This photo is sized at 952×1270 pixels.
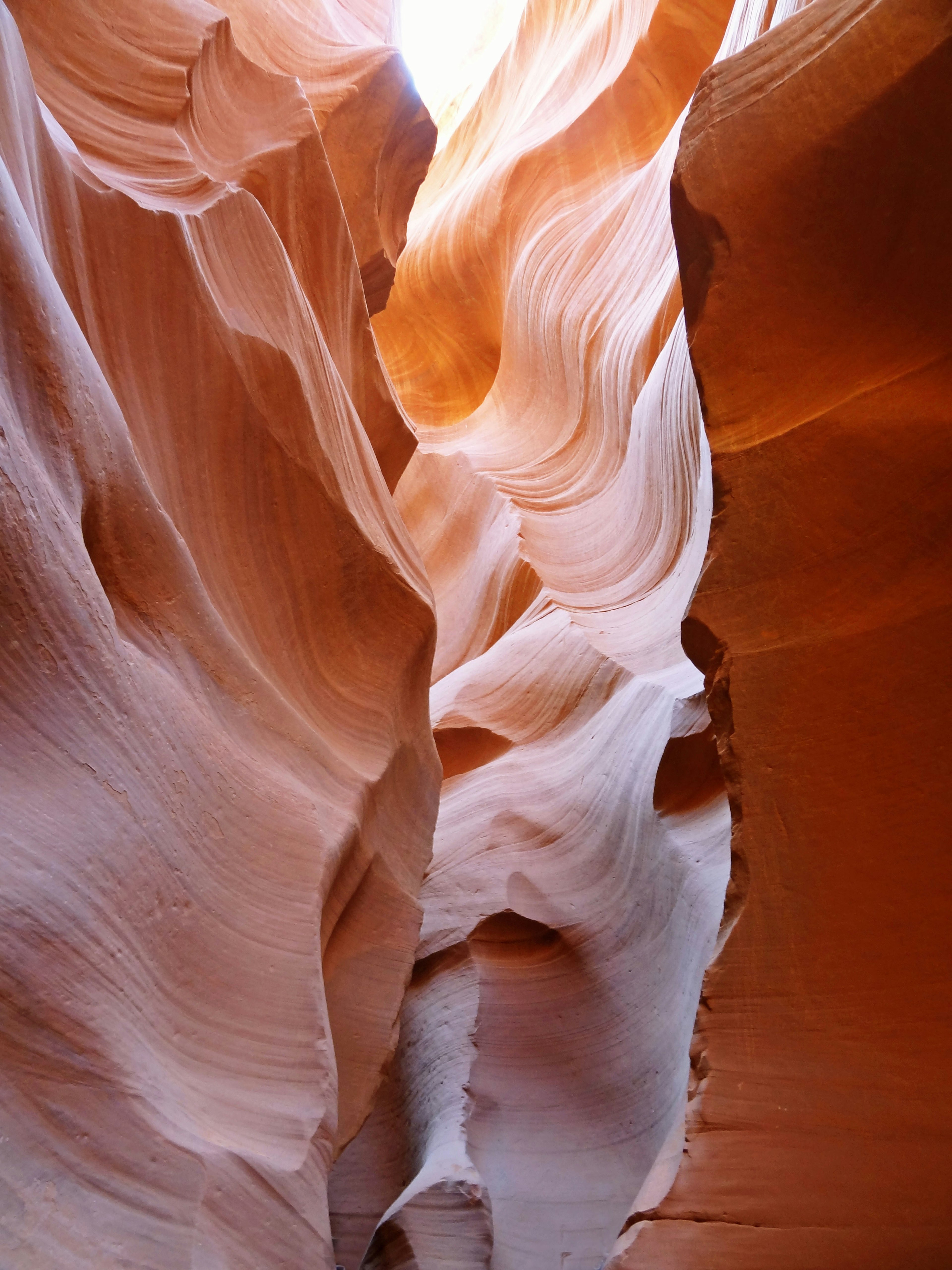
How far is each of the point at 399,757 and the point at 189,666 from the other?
0.93 m

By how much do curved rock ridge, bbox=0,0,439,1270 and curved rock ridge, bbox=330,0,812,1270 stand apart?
0.79 metres

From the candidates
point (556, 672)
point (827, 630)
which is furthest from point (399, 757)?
point (556, 672)

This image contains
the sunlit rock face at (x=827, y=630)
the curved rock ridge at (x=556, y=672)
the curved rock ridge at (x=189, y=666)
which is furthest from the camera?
the curved rock ridge at (x=556, y=672)

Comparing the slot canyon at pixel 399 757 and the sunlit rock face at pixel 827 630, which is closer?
the slot canyon at pixel 399 757

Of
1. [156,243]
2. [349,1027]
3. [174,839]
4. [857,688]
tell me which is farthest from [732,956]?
[156,243]

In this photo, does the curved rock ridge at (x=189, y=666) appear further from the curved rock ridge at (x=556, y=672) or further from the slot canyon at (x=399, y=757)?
the curved rock ridge at (x=556, y=672)

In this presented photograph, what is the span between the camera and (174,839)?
2.01 meters

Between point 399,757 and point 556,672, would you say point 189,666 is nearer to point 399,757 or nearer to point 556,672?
point 399,757

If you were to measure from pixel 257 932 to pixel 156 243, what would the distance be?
163 cm

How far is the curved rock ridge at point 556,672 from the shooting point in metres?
3.15

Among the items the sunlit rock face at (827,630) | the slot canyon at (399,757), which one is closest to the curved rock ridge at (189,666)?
the slot canyon at (399,757)

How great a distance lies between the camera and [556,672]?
4.81m

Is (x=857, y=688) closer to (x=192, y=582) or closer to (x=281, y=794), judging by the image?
(x=281, y=794)

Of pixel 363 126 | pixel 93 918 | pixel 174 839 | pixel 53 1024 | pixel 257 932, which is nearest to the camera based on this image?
pixel 53 1024
